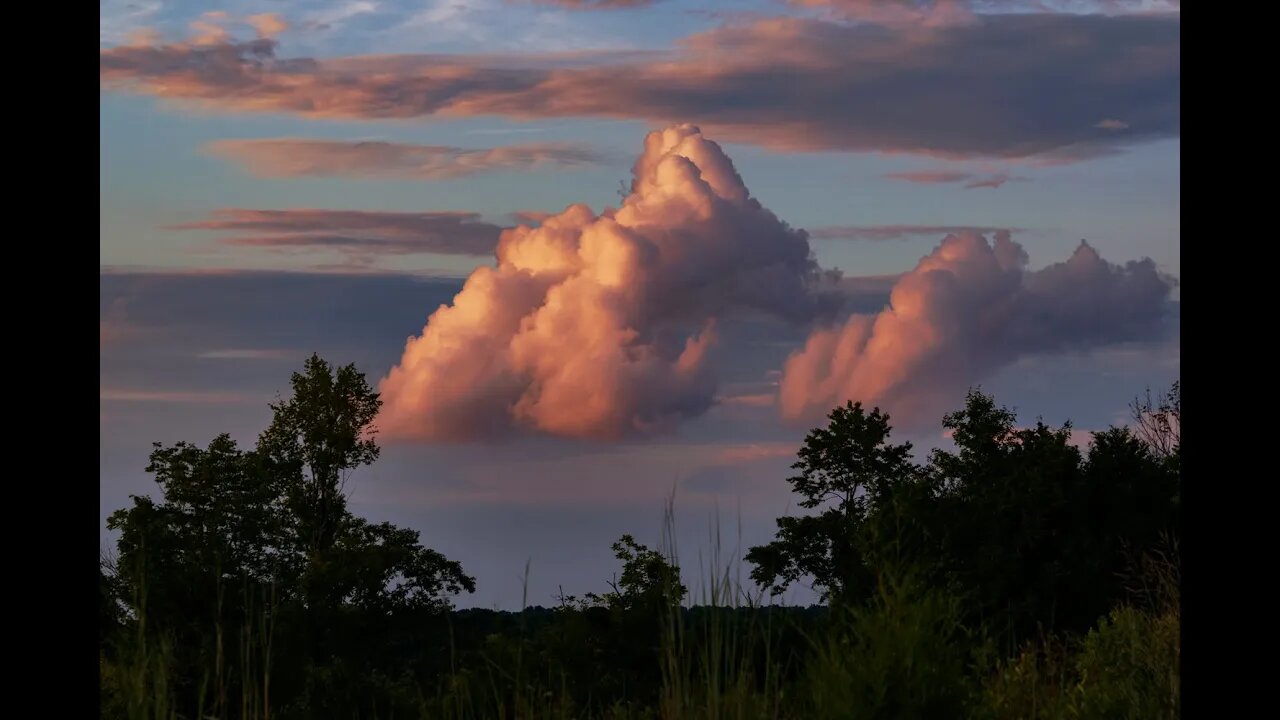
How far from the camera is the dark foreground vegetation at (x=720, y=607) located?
6.14 meters

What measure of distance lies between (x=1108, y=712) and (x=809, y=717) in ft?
8.24

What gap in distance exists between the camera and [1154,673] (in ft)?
27.5

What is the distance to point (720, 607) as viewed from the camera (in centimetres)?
622

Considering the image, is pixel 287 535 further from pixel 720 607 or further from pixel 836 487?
pixel 720 607

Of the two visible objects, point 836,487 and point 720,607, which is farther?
point 836,487

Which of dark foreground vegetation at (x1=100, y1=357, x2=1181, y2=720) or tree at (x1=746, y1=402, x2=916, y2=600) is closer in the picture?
dark foreground vegetation at (x1=100, y1=357, x2=1181, y2=720)

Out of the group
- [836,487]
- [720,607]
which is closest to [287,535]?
[836,487]

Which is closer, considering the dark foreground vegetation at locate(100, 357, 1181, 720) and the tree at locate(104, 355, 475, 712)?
the dark foreground vegetation at locate(100, 357, 1181, 720)

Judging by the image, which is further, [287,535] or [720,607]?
[287,535]

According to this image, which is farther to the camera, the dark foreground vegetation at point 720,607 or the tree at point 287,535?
the tree at point 287,535

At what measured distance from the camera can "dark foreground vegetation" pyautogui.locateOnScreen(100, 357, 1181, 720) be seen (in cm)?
614

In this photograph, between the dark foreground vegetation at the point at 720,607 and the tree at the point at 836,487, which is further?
the tree at the point at 836,487
